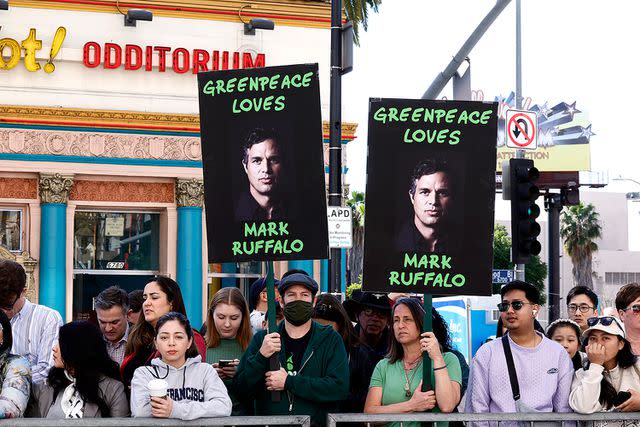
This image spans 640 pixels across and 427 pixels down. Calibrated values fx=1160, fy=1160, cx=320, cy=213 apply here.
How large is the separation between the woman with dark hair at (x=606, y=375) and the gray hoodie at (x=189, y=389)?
84.3 inches

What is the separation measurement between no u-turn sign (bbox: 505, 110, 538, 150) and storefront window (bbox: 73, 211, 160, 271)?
386 inches

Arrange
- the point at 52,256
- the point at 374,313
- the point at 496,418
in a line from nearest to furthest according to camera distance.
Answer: the point at 496,418, the point at 374,313, the point at 52,256

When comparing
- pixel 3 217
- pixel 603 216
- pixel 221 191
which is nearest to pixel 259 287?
pixel 221 191

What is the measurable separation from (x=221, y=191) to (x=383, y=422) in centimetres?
185

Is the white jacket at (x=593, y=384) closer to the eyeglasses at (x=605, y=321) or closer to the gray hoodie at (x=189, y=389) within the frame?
the eyeglasses at (x=605, y=321)

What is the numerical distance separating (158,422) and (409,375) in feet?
5.51

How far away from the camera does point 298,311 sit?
24.1ft

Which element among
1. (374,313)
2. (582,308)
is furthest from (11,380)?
(582,308)

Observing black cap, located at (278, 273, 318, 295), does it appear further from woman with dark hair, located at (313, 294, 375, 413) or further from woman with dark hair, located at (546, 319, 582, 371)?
woman with dark hair, located at (546, 319, 582, 371)

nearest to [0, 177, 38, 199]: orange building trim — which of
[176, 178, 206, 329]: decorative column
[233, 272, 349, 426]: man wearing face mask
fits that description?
[176, 178, 206, 329]: decorative column

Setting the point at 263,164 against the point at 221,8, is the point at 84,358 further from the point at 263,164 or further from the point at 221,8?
the point at 221,8

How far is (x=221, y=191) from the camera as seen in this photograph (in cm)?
745

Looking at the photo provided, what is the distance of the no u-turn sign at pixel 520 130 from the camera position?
18328 millimetres

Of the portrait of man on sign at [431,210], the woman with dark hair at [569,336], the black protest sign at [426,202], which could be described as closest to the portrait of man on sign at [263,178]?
the black protest sign at [426,202]
